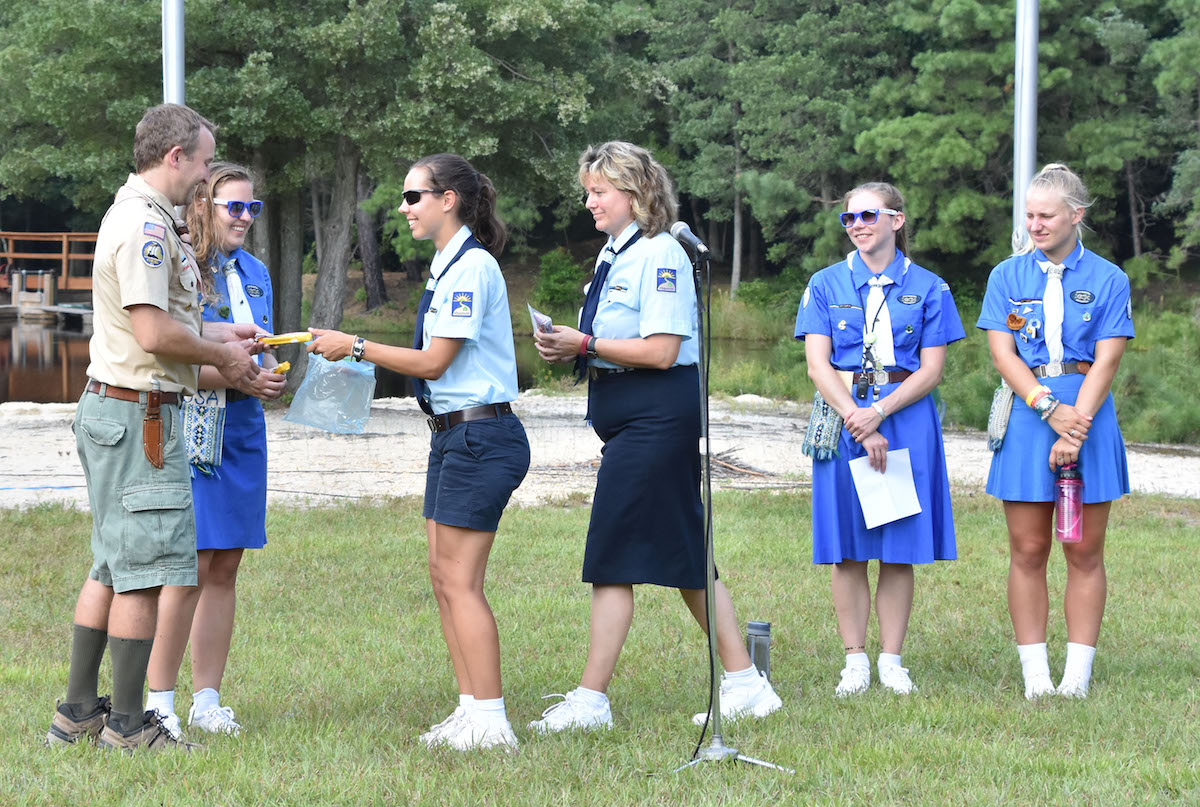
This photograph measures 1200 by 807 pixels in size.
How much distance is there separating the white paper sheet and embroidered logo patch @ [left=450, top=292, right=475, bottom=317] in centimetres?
175

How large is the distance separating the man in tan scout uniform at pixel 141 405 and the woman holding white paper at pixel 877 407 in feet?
7.56

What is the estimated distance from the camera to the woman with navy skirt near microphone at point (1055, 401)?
4.84 meters

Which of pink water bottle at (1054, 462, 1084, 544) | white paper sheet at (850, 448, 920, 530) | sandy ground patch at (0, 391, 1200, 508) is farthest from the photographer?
sandy ground patch at (0, 391, 1200, 508)

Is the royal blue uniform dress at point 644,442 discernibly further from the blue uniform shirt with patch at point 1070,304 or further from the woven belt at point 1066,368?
the woven belt at point 1066,368

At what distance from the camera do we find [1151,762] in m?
3.97

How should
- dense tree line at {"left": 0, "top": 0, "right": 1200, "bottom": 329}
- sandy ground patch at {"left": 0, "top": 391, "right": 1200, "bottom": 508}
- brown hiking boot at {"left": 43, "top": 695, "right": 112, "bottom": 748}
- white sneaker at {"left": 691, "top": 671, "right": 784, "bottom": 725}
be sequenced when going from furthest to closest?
dense tree line at {"left": 0, "top": 0, "right": 1200, "bottom": 329}, sandy ground patch at {"left": 0, "top": 391, "right": 1200, "bottom": 508}, white sneaker at {"left": 691, "top": 671, "right": 784, "bottom": 725}, brown hiking boot at {"left": 43, "top": 695, "right": 112, "bottom": 748}

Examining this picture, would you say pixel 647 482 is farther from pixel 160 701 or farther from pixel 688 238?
pixel 160 701

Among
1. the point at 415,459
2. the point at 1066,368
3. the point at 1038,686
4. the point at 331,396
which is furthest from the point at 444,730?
the point at 415,459

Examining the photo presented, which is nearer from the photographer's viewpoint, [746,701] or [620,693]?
[746,701]

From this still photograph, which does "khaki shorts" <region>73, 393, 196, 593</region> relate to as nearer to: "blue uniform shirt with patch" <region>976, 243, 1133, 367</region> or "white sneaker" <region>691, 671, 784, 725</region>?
"white sneaker" <region>691, 671, 784, 725</region>

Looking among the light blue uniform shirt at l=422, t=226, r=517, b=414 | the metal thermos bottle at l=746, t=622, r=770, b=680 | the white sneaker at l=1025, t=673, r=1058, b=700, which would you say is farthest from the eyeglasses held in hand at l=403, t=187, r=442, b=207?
the white sneaker at l=1025, t=673, r=1058, b=700

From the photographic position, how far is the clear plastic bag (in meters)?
4.61

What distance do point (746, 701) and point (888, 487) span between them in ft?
3.35

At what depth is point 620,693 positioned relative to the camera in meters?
4.95
